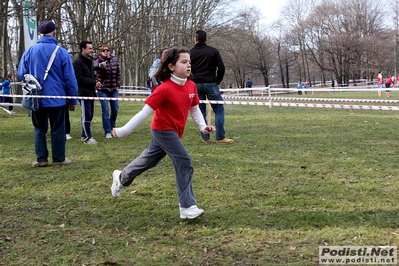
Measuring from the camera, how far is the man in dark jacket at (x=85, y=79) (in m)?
8.32

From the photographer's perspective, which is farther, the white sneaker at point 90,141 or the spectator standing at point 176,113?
the white sneaker at point 90,141

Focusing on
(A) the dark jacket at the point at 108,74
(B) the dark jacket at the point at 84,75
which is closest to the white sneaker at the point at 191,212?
(B) the dark jacket at the point at 84,75

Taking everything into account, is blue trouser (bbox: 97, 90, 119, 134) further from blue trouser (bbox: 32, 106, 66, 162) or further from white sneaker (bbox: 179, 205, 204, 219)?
white sneaker (bbox: 179, 205, 204, 219)

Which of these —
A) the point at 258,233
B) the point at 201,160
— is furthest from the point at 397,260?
the point at 201,160

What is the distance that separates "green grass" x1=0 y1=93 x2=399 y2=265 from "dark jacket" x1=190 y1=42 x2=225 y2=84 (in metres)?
1.29

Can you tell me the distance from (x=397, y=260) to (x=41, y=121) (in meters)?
4.71

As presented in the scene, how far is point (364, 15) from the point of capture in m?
66.4

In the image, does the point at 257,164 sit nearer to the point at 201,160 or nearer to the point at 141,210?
the point at 201,160

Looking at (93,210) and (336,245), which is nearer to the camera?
(336,245)

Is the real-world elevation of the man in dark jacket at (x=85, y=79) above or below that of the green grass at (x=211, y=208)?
above

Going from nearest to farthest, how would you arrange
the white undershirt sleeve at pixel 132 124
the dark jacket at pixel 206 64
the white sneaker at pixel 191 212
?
the white undershirt sleeve at pixel 132 124
the white sneaker at pixel 191 212
the dark jacket at pixel 206 64

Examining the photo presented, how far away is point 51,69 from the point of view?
607 centimetres

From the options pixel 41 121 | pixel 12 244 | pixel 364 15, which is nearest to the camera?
pixel 12 244

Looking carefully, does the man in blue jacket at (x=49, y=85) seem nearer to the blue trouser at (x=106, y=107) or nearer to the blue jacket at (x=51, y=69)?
the blue jacket at (x=51, y=69)
